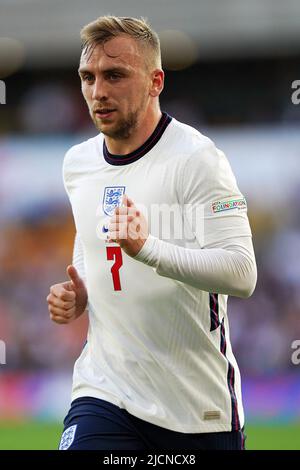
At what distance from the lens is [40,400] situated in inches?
537

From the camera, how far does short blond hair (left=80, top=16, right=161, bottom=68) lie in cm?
452

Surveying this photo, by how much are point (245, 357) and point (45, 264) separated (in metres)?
3.96

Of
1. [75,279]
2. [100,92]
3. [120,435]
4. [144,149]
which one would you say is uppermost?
[100,92]

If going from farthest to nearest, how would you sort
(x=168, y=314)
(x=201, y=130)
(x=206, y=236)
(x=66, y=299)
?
(x=201, y=130) < (x=66, y=299) < (x=168, y=314) < (x=206, y=236)

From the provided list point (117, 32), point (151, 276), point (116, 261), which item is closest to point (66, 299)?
point (116, 261)

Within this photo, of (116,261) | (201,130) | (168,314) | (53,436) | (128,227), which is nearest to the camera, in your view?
(128,227)

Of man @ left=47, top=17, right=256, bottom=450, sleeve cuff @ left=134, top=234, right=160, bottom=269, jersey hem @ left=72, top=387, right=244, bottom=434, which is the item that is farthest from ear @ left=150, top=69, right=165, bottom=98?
jersey hem @ left=72, top=387, right=244, bottom=434

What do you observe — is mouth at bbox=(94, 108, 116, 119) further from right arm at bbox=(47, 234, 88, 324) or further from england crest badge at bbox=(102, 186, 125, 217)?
right arm at bbox=(47, 234, 88, 324)

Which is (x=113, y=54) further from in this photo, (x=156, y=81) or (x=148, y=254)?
(x=148, y=254)

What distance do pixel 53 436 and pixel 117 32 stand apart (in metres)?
7.61

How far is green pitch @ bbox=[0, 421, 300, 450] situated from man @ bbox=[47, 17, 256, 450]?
19.8 feet

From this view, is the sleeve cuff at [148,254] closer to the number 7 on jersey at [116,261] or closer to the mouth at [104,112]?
the number 7 on jersey at [116,261]

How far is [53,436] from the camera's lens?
11289 millimetres

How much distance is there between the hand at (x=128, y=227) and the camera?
401 cm
